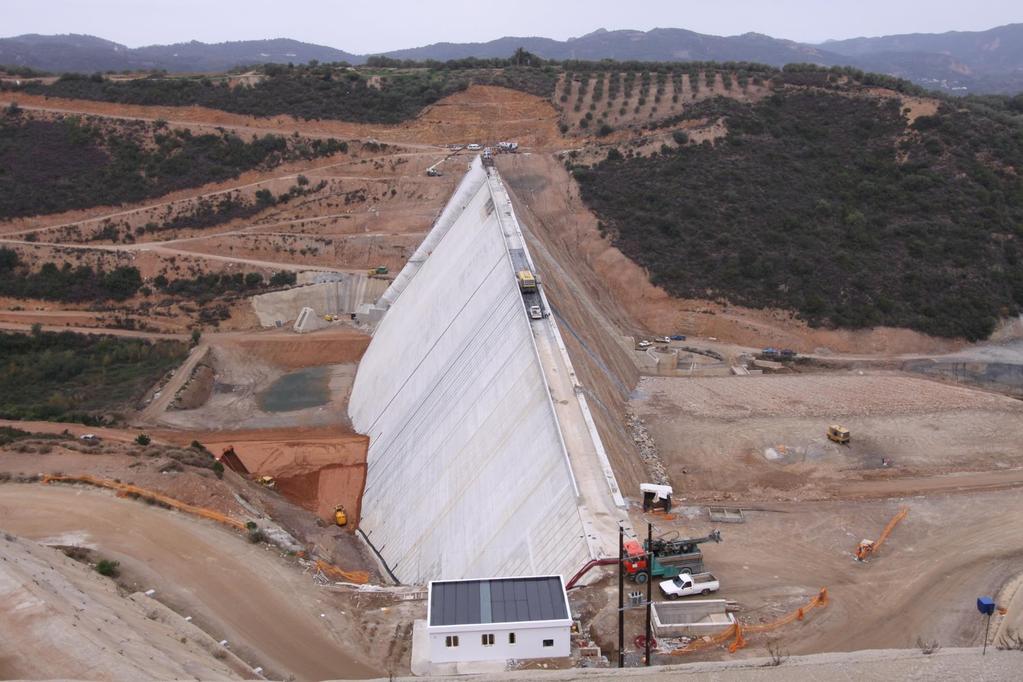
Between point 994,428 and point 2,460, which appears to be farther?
point 994,428

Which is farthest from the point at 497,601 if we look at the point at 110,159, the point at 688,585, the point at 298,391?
the point at 110,159

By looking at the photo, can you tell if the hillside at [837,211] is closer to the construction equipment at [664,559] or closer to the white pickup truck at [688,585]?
the construction equipment at [664,559]

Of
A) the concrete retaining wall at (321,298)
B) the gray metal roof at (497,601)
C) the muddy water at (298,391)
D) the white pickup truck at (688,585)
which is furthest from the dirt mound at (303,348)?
the gray metal roof at (497,601)

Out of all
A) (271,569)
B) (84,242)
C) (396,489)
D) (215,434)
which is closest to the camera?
(271,569)

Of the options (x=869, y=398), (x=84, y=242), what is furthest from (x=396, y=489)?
(x=84, y=242)

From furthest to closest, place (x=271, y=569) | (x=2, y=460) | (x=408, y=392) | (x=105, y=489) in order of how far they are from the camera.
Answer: (x=408, y=392) → (x=2, y=460) → (x=105, y=489) → (x=271, y=569)

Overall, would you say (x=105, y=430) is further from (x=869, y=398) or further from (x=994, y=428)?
(x=994, y=428)

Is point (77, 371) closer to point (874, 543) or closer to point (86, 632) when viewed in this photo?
point (86, 632)
